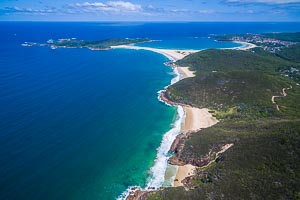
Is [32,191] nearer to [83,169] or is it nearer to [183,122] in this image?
[83,169]

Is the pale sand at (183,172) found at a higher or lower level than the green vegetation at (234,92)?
lower

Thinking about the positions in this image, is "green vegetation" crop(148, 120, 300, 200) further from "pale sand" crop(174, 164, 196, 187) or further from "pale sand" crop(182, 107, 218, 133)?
"pale sand" crop(182, 107, 218, 133)

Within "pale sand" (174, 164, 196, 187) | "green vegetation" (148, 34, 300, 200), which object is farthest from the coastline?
"green vegetation" (148, 34, 300, 200)

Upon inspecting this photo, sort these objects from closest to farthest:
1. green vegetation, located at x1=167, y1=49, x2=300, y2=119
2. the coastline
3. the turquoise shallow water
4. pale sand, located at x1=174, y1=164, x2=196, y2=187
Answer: the coastline, the turquoise shallow water, pale sand, located at x1=174, y1=164, x2=196, y2=187, green vegetation, located at x1=167, y1=49, x2=300, y2=119

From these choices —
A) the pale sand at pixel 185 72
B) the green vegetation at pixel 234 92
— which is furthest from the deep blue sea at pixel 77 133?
the pale sand at pixel 185 72

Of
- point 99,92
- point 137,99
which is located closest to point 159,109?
point 137,99

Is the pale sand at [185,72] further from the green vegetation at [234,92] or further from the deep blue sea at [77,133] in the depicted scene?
the green vegetation at [234,92]

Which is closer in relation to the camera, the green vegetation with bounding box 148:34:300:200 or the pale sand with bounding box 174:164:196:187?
the green vegetation with bounding box 148:34:300:200
